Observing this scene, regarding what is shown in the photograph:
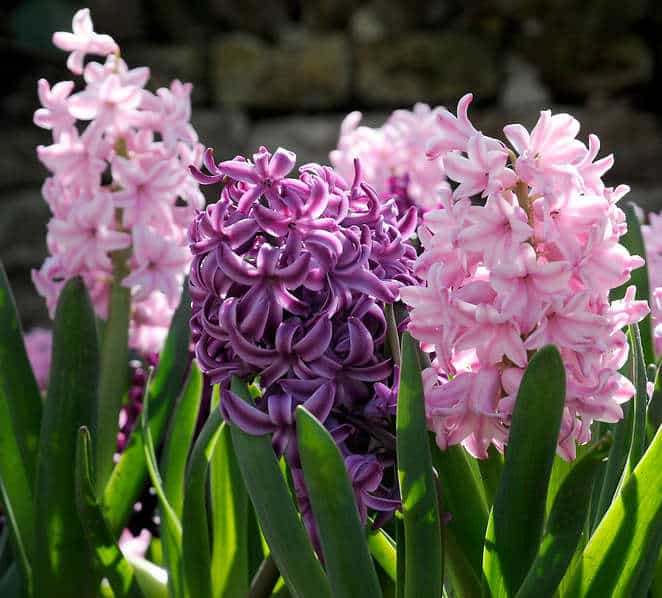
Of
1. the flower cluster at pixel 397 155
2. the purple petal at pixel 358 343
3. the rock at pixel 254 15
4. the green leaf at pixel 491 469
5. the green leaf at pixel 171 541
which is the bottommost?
the green leaf at pixel 171 541

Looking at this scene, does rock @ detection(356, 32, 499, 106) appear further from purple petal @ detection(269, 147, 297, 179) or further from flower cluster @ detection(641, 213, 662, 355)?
purple petal @ detection(269, 147, 297, 179)

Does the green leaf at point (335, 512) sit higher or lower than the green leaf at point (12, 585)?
higher

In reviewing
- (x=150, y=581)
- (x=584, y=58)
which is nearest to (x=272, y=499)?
(x=150, y=581)

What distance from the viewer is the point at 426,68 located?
3.66 metres

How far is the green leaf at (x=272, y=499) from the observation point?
1.83 feet

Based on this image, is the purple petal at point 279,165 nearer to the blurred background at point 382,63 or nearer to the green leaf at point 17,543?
the green leaf at point 17,543

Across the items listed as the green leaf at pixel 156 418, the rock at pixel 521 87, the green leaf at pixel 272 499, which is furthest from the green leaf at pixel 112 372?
the rock at pixel 521 87

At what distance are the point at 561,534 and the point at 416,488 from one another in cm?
9

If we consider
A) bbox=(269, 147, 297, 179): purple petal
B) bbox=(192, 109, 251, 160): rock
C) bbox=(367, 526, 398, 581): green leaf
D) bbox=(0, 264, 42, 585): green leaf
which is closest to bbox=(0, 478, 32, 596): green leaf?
bbox=(0, 264, 42, 585): green leaf

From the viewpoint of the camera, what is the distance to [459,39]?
12.0 feet

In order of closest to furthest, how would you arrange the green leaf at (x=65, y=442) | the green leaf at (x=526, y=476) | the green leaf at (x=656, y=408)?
the green leaf at (x=526, y=476) → the green leaf at (x=656, y=408) → the green leaf at (x=65, y=442)

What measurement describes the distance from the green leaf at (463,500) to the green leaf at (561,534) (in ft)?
0.26

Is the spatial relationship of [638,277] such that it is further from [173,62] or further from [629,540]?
[173,62]

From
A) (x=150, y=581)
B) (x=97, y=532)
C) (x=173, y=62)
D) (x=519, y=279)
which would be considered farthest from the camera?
(x=173, y=62)
